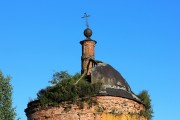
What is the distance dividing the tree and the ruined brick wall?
432cm

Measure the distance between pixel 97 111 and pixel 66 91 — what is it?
1.54 meters

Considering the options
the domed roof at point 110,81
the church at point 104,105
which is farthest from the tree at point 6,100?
the domed roof at point 110,81

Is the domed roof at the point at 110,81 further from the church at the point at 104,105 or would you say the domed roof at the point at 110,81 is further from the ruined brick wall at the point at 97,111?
the ruined brick wall at the point at 97,111

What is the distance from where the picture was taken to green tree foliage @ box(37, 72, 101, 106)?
16016mm

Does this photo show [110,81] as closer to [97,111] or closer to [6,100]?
[97,111]

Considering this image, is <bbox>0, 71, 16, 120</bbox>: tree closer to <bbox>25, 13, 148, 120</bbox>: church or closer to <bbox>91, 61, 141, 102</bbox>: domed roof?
<bbox>25, 13, 148, 120</bbox>: church

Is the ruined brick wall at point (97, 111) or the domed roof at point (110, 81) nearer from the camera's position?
the ruined brick wall at point (97, 111)

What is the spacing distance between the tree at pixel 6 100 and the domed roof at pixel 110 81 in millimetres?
5889

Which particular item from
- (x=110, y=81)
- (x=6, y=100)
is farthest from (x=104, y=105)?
(x=6, y=100)

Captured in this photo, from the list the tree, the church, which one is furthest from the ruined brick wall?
the tree

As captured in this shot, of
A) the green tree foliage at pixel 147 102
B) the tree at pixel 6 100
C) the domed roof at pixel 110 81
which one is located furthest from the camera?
the tree at pixel 6 100

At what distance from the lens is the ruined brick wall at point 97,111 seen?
15797 millimetres

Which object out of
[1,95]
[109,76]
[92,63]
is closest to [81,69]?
[92,63]

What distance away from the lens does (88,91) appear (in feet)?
52.4
